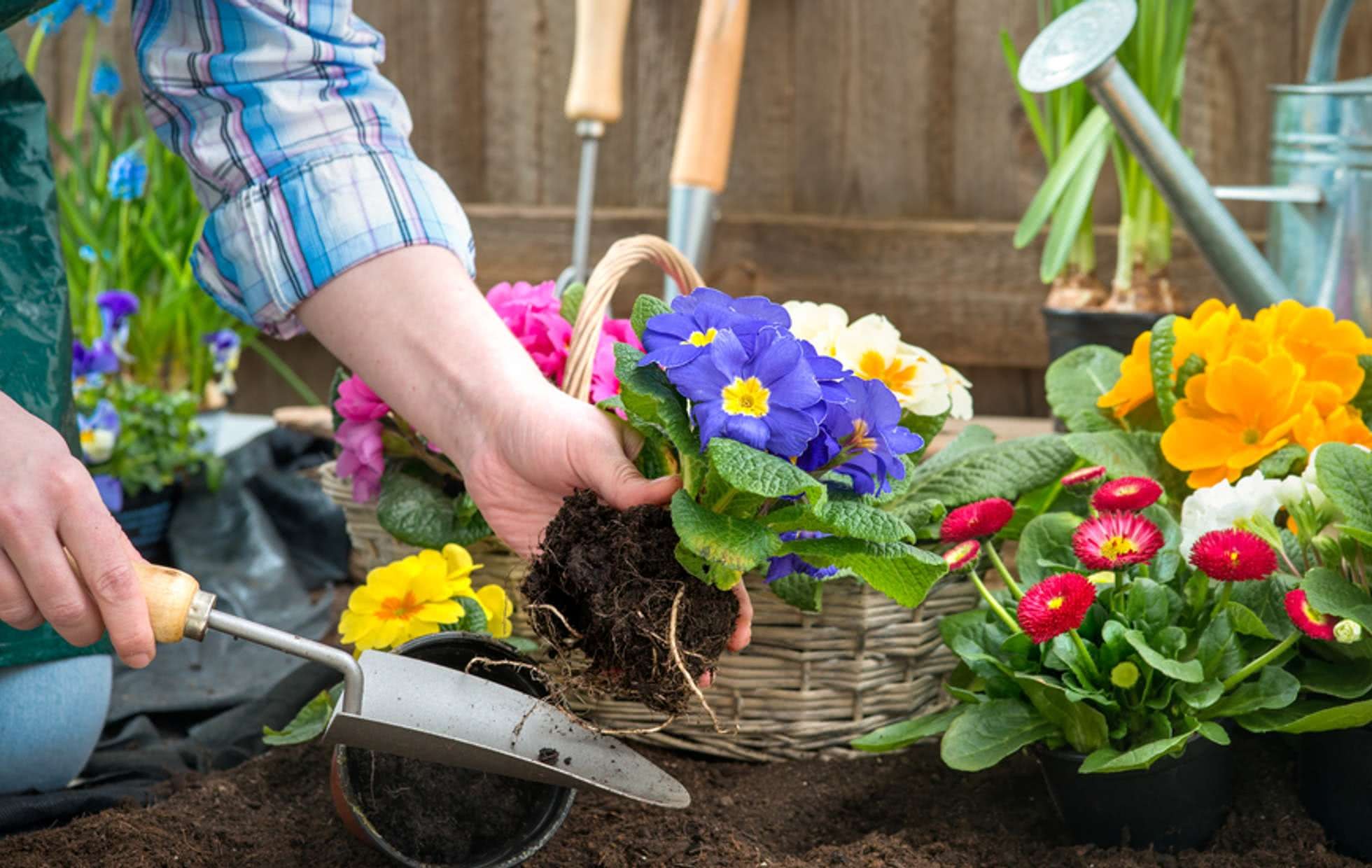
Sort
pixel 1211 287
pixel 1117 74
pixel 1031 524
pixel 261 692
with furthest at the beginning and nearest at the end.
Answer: pixel 1211 287 → pixel 261 692 → pixel 1117 74 → pixel 1031 524

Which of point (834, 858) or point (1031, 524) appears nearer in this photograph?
point (834, 858)

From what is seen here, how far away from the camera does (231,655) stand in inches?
76.4

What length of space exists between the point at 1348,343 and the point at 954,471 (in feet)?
1.19

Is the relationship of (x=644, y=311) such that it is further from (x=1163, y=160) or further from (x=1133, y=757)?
(x=1163, y=160)

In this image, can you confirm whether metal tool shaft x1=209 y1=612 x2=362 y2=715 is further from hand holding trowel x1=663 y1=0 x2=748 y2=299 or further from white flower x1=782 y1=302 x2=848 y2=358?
hand holding trowel x1=663 y1=0 x2=748 y2=299

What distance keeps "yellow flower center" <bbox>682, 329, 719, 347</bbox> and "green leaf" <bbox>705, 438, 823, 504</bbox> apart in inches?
2.9

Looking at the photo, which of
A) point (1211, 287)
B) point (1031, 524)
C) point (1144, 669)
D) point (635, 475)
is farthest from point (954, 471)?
point (1211, 287)

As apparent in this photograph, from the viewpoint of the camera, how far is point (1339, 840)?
1053mm

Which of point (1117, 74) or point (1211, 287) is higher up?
point (1117, 74)

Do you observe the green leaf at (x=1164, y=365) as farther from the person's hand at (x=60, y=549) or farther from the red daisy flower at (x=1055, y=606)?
the person's hand at (x=60, y=549)

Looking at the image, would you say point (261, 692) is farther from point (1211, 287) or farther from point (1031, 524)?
point (1211, 287)

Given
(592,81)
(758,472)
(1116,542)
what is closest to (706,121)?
(592,81)

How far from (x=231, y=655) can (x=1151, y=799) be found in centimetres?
135

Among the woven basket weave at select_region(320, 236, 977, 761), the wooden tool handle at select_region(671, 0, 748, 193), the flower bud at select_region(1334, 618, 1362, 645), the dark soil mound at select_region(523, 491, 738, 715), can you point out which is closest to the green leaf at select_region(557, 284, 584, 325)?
the woven basket weave at select_region(320, 236, 977, 761)
